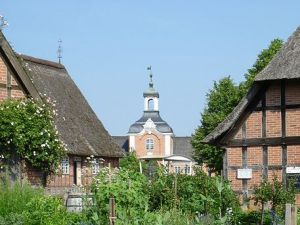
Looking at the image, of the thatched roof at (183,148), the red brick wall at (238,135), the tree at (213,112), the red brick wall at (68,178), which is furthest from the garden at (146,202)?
the thatched roof at (183,148)

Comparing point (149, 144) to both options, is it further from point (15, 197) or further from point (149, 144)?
point (15, 197)

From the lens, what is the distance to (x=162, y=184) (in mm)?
18297

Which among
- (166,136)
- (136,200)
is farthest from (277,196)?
(166,136)

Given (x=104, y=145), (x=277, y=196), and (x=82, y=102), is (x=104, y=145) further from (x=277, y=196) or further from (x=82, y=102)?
(x=277, y=196)

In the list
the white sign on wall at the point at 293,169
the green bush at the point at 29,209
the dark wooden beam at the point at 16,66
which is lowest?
the green bush at the point at 29,209

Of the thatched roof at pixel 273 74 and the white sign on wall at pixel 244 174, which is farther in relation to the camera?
the white sign on wall at pixel 244 174

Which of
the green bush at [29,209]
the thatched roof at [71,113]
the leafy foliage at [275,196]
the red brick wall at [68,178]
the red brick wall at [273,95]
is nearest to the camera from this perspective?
the green bush at [29,209]

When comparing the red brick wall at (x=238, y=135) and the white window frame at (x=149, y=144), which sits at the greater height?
the white window frame at (x=149, y=144)

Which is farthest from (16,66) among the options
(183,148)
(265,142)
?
(183,148)

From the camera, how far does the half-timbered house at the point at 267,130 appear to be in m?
24.9

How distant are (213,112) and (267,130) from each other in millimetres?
21147

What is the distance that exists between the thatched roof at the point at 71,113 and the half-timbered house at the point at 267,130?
22.2ft

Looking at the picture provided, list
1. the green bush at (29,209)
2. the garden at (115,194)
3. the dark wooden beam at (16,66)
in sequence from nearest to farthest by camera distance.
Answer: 1. the garden at (115,194)
2. the green bush at (29,209)
3. the dark wooden beam at (16,66)

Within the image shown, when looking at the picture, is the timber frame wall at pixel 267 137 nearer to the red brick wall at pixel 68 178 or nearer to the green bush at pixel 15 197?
the red brick wall at pixel 68 178
